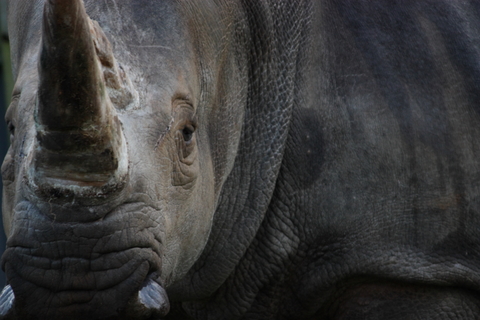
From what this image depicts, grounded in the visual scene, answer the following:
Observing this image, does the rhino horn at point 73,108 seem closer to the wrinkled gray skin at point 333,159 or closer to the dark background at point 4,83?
the wrinkled gray skin at point 333,159

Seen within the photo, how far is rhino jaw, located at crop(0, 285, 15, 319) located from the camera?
2.71 metres

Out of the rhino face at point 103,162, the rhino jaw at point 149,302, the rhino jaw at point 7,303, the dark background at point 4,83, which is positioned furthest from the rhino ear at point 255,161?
the dark background at point 4,83

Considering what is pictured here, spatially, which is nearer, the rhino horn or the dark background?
the rhino horn

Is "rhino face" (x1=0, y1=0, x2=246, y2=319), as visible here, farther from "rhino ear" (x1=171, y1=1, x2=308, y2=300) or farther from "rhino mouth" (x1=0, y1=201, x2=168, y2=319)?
"rhino ear" (x1=171, y1=1, x2=308, y2=300)

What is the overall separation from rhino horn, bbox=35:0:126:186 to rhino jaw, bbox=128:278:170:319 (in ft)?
1.31

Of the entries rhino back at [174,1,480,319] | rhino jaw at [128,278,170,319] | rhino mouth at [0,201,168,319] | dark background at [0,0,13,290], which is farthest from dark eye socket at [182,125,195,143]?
dark background at [0,0,13,290]

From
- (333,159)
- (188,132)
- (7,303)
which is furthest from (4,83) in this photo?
(7,303)

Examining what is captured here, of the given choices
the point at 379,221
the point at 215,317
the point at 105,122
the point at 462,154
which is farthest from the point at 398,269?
the point at 105,122

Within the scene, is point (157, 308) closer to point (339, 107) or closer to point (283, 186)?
point (283, 186)

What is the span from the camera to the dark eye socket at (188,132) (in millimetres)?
3096

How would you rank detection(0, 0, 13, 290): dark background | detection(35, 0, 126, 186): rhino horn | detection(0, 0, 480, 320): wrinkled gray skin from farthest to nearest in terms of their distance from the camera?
detection(0, 0, 13, 290): dark background → detection(0, 0, 480, 320): wrinkled gray skin → detection(35, 0, 126, 186): rhino horn

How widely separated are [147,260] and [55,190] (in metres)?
0.40

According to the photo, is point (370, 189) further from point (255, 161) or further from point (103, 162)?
point (103, 162)

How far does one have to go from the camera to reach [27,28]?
3.36 metres
